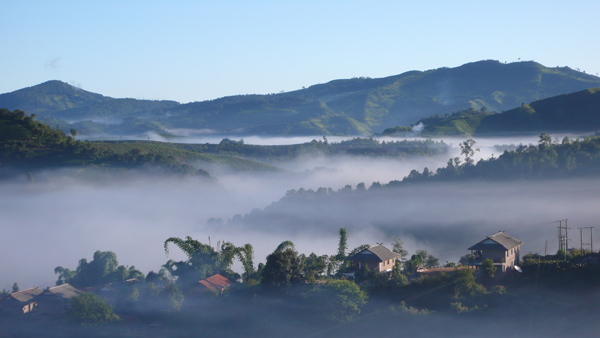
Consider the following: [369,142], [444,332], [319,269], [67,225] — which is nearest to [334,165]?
[369,142]

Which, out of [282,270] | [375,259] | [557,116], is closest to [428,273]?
[375,259]

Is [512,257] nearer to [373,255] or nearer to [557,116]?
[373,255]

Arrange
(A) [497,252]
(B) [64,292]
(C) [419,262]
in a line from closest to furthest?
(A) [497,252] < (C) [419,262] < (B) [64,292]

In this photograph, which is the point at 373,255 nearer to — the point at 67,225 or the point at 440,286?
the point at 440,286

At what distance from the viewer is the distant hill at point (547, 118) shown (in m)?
130

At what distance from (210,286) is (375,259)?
13234 millimetres

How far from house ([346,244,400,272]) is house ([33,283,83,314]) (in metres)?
21.4

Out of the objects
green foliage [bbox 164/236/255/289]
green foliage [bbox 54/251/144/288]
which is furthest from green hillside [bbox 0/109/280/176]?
green foliage [bbox 164/236/255/289]

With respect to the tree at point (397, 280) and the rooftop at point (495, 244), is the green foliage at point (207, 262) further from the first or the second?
the rooftop at point (495, 244)

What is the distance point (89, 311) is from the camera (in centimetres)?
4625

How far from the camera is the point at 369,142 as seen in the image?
196750mm

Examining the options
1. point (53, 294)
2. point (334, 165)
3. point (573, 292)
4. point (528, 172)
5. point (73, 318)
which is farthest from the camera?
point (334, 165)

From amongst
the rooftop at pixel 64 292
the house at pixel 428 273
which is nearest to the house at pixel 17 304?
the rooftop at pixel 64 292

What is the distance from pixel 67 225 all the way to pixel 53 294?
54768mm
